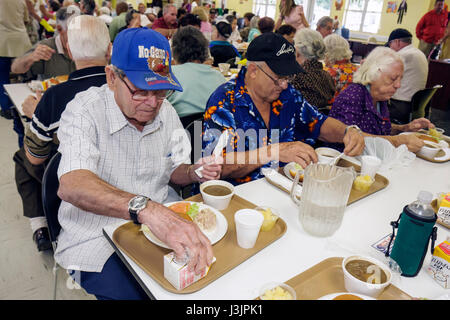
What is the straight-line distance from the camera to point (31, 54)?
291 cm

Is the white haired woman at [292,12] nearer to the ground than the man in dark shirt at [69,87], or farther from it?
farther from it

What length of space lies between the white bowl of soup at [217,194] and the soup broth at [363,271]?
52cm

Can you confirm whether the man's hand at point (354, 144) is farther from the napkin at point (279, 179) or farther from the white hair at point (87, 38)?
the white hair at point (87, 38)

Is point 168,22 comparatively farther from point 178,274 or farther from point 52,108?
point 178,274

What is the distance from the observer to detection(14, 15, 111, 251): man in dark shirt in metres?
1.82

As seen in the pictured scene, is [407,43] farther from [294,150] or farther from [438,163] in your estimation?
[294,150]

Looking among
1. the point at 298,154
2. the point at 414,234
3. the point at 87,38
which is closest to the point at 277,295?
the point at 414,234

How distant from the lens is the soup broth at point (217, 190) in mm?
1343

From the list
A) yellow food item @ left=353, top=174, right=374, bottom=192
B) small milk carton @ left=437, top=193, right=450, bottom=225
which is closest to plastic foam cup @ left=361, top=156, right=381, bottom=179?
yellow food item @ left=353, top=174, right=374, bottom=192

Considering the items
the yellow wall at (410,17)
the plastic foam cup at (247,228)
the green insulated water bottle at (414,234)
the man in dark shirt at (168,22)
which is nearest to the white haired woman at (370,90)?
the green insulated water bottle at (414,234)

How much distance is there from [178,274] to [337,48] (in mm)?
3458

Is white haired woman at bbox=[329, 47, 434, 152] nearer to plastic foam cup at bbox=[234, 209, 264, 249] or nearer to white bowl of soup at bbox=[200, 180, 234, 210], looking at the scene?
white bowl of soup at bbox=[200, 180, 234, 210]

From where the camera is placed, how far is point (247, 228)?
3.43 feet

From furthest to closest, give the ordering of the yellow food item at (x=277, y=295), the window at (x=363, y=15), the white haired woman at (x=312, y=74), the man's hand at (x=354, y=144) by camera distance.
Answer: the window at (x=363, y=15) < the white haired woman at (x=312, y=74) < the man's hand at (x=354, y=144) < the yellow food item at (x=277, y=295)
